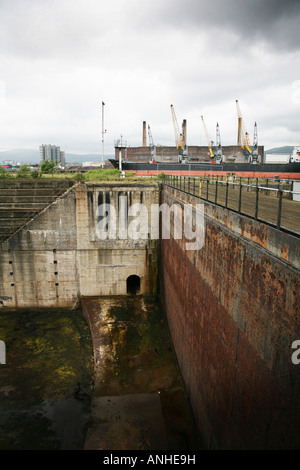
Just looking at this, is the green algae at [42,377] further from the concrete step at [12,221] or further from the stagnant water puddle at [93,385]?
the concrete step at [12,221]

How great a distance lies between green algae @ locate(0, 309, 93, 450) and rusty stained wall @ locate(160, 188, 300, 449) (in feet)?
16.2

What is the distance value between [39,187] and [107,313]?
367 inches

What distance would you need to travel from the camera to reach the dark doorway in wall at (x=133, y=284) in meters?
20.4

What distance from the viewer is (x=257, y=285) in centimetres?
546

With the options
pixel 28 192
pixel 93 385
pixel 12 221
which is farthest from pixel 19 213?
pixel 93 385

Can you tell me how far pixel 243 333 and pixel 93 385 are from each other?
346 inches

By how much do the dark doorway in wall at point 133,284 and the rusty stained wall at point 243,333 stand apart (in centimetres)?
992

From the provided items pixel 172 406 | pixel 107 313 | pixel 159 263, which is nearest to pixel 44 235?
pixel 107 313

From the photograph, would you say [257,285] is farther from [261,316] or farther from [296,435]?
[296,435]

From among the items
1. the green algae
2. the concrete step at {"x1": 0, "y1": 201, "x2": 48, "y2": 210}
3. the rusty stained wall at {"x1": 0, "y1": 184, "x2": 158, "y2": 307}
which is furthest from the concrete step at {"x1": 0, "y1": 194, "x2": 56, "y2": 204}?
the green algae

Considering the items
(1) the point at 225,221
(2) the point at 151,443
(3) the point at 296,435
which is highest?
(1) the point at 225,221

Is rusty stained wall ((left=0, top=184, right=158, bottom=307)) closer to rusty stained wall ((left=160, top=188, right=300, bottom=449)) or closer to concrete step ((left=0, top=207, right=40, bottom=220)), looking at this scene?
concrete step ((left=0, top=207, right=40, bottom=220))

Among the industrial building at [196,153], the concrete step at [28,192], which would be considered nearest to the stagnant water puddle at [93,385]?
the concrete step at [28,192]

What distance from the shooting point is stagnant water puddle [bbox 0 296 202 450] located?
1015cm
